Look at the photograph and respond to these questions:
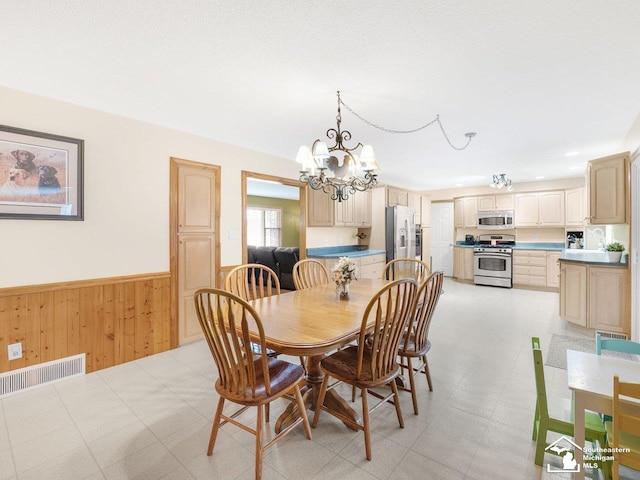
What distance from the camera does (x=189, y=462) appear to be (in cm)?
170

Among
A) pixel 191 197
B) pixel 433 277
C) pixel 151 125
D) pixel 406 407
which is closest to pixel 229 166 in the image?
pixel 191 197

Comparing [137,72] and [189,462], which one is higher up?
[137,72]

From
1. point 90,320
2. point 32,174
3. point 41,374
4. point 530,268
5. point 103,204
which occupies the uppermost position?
point 32,174

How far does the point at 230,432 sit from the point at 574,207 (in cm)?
755

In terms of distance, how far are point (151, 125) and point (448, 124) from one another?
314 centimetres

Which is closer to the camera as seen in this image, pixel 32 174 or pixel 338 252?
pixel 32 174

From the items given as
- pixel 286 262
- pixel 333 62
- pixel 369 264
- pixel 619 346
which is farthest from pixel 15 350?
pixel 369 264

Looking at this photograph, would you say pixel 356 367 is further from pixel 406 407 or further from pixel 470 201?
pixel 470 201

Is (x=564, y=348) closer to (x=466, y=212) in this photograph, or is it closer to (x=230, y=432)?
(x=230, y=432)

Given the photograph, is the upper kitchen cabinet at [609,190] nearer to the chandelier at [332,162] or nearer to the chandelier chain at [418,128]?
the chandelier chain at [418,128]

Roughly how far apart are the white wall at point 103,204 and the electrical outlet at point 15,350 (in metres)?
0.49

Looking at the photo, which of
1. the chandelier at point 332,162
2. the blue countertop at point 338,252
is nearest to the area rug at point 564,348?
the chandelier at point 332,162

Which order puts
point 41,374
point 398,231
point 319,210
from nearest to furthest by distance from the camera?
point 41,374 → point 319,210 → point 398,231

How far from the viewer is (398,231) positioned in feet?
19.0
